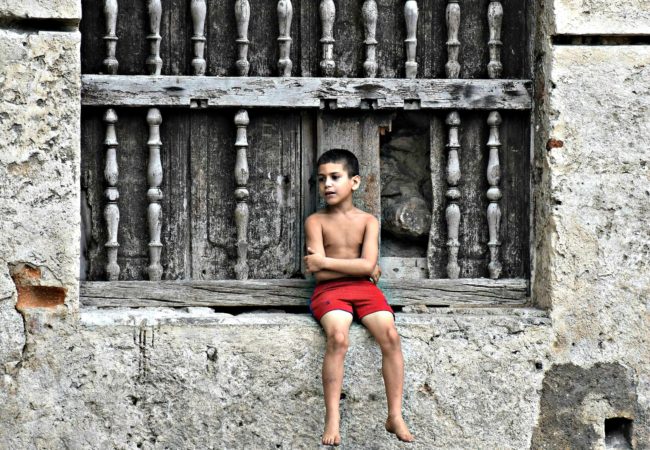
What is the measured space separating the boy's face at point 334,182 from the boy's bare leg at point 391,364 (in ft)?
1.61

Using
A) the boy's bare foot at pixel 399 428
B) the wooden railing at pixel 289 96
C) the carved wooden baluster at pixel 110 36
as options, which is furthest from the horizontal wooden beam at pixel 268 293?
the carved wooden baluster at pixel 110 36

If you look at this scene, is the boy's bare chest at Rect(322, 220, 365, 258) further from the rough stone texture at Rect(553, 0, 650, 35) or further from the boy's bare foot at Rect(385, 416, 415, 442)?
the rough stone texture at Rect(553, 0, 650, 35)

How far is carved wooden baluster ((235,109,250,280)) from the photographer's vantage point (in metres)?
4.50

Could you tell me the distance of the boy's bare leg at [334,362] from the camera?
13.5 ft

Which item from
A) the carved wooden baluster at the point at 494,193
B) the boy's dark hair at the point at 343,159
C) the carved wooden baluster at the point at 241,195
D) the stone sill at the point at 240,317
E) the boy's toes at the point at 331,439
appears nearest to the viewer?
the boy's toes at the point at 331,439

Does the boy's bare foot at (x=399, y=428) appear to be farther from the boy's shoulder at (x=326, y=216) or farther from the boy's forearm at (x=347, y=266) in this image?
the boy's shoulder at (x=326, y=216)

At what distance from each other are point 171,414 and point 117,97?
4.24 ft

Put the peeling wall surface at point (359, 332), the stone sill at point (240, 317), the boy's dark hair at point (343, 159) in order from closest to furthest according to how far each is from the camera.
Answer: the peeling wall surface at point (359, 332), the stone sill at point (240, 317), the boy's dark hair at point (343, 159)

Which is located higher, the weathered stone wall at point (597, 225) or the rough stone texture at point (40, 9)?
the rough stone texture at point (40, 9)

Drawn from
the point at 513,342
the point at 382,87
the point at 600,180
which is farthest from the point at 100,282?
the point at 600,180

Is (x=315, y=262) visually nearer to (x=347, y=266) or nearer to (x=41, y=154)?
(x=347, y=266)

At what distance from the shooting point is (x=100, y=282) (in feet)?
14.6

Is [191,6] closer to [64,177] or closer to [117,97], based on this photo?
[117,97]

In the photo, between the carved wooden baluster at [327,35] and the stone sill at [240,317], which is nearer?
the stone sill at [240,317]
